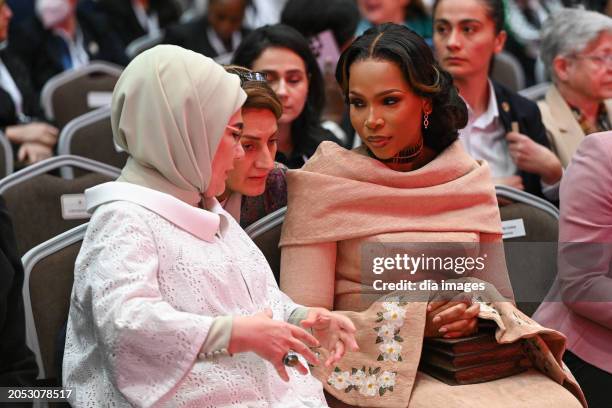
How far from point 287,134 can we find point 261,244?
0.93 meters

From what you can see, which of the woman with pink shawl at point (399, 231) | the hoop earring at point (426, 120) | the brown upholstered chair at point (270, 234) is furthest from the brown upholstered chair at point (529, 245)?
the brown upholstered chair at point (270, 234)

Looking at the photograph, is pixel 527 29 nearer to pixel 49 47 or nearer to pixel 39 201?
pixel 49 47

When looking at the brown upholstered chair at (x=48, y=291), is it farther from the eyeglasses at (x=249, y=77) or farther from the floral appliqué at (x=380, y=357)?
the floral appliqué at (x=380, y=357)

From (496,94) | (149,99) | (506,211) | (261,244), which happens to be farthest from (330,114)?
(149,99)

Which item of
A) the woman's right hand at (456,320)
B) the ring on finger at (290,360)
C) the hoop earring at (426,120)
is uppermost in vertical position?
the hoop earring at (426,120)

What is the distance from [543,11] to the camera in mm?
6578

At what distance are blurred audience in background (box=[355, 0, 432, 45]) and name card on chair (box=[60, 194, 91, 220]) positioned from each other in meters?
2.30

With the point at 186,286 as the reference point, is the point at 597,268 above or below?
below

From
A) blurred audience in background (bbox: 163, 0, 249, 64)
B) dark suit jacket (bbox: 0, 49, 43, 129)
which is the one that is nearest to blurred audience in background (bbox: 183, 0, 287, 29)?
blurred audience in background (bbox: 163, 0, 249, 64)

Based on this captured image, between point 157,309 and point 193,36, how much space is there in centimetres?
432

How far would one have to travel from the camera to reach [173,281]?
188 centimetres

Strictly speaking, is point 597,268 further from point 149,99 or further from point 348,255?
point 149,99

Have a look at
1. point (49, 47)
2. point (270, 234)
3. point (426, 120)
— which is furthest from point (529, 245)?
point (49, 47)

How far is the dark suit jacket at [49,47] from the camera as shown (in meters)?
5.60
